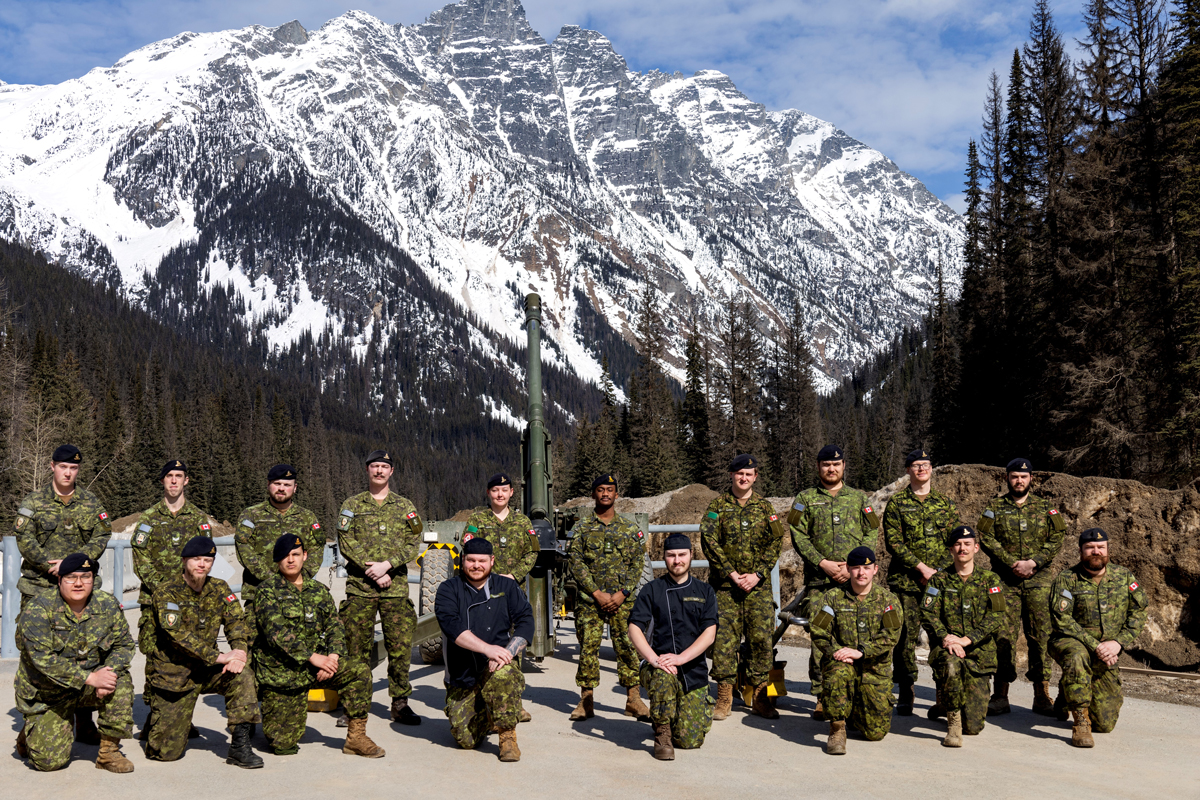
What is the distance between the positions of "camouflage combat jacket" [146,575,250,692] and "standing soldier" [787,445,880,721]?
4.48 m

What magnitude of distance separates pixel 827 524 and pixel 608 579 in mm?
1930

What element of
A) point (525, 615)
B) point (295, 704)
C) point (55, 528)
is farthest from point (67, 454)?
point (525, 615)

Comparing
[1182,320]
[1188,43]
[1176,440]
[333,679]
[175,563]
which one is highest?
[1188,43]

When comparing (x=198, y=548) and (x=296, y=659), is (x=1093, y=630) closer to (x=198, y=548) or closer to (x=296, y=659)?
(x=296, y=659)

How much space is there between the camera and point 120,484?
3054 inches

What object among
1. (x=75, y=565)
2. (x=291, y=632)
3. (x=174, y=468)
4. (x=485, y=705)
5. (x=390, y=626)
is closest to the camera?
(x=75, y=565)

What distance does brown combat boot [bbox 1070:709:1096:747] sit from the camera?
21.8 ft

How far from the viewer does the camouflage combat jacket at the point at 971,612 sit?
692 cm

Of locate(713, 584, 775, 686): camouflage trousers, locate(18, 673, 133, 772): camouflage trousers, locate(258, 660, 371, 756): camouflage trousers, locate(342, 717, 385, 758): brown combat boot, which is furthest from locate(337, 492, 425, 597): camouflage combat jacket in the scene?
locate(713, 584, 775, 686): camouflage trousers

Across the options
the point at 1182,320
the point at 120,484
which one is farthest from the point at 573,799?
the point at 120,484

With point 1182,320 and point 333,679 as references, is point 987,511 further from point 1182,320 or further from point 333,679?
point 1182,320

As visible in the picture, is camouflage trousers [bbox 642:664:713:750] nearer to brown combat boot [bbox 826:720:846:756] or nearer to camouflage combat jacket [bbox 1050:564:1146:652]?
brown combat boot [bbox 826:720:846:756]

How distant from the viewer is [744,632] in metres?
7.67

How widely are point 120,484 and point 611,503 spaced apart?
8104 cm
